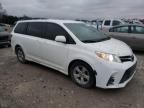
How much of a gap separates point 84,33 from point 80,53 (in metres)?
0.91

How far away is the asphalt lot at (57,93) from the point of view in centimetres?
420

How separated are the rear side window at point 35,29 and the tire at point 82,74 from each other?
1.82 m

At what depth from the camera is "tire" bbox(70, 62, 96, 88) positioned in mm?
4647

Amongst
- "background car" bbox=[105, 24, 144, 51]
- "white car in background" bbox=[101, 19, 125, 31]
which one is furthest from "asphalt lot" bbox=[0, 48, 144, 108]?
"white car in background" bbox=[101, 19, 125, 31]

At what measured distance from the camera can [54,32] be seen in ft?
18.7

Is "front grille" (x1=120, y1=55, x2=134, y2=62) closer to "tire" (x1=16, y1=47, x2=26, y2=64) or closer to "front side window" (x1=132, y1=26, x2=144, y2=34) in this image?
"tire" (x1=16, y1=47, x2=26, y2=64)

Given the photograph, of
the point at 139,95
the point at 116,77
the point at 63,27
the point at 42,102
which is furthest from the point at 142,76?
the point at 42,102

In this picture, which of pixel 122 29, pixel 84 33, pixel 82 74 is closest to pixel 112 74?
pixel 82 74

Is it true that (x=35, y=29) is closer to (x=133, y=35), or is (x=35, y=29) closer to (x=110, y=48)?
(x=110, y=48)

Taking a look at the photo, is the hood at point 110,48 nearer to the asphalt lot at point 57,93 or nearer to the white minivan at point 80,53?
the white minivan at point 80,53

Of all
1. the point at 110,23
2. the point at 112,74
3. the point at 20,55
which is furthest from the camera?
the point at 110,23

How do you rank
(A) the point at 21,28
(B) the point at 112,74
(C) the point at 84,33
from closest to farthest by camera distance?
(B) the point at 112,74, (C) the point at 84,33, (A) the point at 21,28

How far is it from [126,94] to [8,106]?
107 inches

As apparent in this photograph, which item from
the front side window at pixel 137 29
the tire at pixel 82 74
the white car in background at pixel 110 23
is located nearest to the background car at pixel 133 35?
the front side window at pixel 137 29
